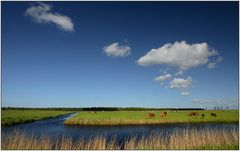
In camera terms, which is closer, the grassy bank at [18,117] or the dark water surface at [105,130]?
the dark water surface at [105,130]

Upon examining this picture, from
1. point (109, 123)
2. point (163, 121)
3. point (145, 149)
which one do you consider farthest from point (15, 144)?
point (163, 121)

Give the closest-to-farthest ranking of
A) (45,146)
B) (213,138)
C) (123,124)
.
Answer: (45,146) → (213,138) → (123,124)

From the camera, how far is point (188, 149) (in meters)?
11.9

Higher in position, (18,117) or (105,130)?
(18,117)

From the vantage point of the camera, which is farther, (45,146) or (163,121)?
(163,121)

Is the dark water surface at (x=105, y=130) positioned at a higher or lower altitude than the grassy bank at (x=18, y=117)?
lower

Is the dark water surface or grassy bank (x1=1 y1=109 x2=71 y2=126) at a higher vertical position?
grassy bank (x1=1 y1=109 x2=71 y2=126)

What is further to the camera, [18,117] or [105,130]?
[18,117]

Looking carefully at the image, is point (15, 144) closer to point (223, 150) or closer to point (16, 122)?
point (223, 150)

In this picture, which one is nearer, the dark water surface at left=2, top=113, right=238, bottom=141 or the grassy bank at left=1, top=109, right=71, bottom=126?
the dark water surface at left=2, top=113, right=238, bottom=141

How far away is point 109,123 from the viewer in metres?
31.9

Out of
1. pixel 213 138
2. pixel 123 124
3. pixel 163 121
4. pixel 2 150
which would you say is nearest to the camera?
pixel 2 150

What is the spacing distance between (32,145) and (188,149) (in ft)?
25.1

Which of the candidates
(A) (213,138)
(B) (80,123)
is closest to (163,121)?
(B) (80,123)
